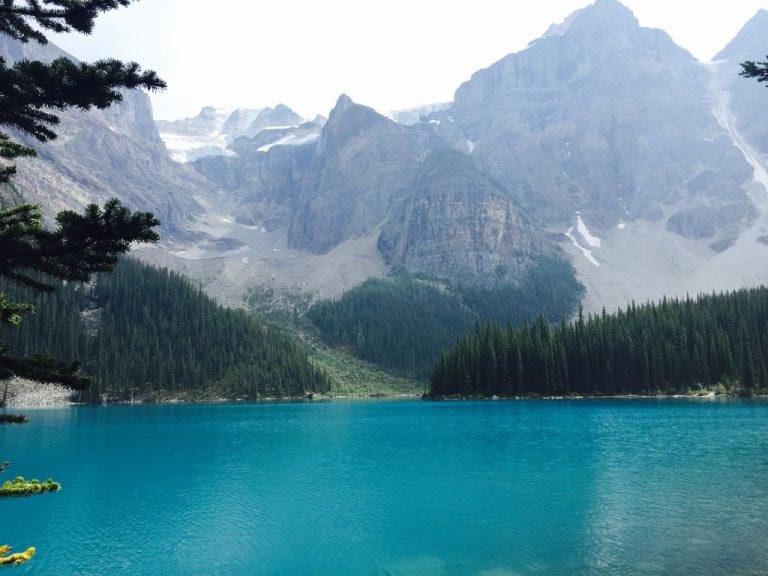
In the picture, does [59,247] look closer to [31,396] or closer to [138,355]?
[31,396]

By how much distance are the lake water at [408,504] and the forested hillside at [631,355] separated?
67238 millimetres

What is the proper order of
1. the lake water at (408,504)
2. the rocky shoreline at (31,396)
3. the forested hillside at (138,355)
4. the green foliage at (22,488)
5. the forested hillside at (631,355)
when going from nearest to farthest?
the green foliage at (22,488) < the lake water at (408,504) < the forested hillside at (631,355) < the rocky shoreline at (31,396) < the forested hillside at (138,355)

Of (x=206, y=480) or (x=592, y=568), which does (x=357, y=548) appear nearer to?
(x=592, y=568)

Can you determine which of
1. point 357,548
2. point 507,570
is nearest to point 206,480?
point 357,548

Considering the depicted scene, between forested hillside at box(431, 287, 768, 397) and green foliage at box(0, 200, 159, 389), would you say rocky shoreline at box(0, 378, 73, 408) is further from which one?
green foliage at box(0, 200, 159, 389)

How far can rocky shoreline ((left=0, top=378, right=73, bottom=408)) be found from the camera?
138 meters

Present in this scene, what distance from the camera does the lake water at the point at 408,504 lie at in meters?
27.0

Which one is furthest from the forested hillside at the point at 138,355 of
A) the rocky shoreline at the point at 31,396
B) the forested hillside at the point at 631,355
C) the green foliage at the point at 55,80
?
the green foliage at the point at 55,80

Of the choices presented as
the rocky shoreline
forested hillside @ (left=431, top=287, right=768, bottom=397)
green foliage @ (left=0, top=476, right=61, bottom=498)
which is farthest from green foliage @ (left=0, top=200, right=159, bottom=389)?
the rocky shoreline

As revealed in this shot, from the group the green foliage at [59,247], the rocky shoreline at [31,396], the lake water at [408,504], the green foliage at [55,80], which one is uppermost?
the green foliage at [55,80]

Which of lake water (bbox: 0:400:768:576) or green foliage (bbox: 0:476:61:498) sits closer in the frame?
green foliage (bbox: 0:476:61:498)

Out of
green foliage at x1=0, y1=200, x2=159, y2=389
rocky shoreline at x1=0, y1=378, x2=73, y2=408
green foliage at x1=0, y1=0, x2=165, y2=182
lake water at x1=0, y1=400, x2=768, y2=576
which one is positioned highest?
green foliage at x1=0, y1=0, x2=165, y2=182

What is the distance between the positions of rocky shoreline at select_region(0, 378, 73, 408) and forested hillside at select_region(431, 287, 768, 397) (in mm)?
105441

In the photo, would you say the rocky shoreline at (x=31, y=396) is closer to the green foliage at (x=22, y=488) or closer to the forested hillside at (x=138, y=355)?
the forested hillside at (x=138, y=355)
